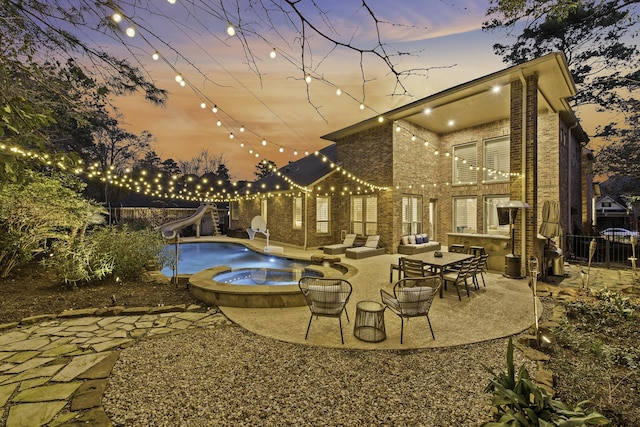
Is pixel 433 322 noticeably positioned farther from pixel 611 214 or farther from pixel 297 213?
pixel 611 214

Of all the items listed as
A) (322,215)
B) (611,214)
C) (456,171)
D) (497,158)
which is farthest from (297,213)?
(611,214)

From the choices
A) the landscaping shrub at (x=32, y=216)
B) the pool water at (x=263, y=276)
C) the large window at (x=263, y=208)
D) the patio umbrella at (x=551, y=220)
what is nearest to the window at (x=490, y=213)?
the patio umbrella at (x=551, y=220)

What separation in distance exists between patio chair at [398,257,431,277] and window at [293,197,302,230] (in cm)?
741

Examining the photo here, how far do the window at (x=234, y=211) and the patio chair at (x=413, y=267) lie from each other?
49.8 feet

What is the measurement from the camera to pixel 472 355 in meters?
3.17

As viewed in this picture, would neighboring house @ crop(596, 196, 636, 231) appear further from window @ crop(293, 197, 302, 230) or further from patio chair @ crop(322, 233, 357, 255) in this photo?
window @ crop(293, 197, 302, 230)

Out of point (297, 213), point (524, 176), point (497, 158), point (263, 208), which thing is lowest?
point (297, 213)

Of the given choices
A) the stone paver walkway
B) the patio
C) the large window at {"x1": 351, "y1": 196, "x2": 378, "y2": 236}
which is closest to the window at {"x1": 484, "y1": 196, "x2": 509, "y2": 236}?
the large window at {"x1": 351, "y1": 196, "x2": 378, "y2": 236}

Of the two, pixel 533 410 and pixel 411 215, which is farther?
pixel 411 215

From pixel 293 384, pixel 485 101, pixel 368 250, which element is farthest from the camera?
pixel 368 250

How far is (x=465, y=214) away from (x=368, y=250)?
16.4ft

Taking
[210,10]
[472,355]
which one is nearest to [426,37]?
[210,10]

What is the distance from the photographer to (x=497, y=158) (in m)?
10.7

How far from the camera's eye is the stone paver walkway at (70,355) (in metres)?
2.17
